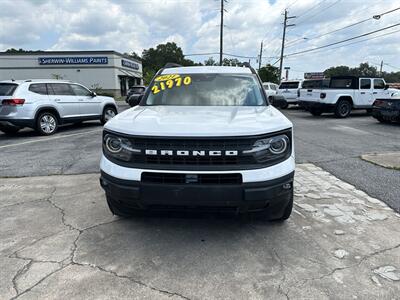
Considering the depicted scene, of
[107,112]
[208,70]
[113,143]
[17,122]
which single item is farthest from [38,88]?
[113,143]

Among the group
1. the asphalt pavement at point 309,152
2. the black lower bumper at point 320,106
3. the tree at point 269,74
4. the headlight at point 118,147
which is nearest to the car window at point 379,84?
the black lower bumper at point 320,106

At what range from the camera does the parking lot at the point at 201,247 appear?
95.0 inches

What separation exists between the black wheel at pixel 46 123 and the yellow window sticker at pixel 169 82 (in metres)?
6.60

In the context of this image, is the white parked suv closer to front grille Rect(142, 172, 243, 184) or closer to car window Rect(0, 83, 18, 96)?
front grille Rect(142, 172, 243, 184)

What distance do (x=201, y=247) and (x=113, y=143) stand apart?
131cm

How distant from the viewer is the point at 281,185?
2705 mm

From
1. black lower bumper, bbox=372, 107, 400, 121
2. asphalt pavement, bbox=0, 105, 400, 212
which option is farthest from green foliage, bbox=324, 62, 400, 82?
asphalt pavement, bbox=0, 105, 400, 212

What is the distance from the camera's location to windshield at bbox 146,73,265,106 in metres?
3.97

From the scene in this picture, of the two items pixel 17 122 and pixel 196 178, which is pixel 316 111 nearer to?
pixel 17 122

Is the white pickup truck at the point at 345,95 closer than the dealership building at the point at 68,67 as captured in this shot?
Yes

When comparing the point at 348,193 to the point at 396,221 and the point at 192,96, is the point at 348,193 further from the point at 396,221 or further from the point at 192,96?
the point at 192,96

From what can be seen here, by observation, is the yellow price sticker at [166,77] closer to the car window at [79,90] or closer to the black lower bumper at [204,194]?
the black lower bumper at [204,194]

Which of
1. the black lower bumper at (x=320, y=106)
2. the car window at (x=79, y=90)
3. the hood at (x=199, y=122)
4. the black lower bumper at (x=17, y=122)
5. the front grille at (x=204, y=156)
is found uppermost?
the car window at (x=79, y=90)

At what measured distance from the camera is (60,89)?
408 inches
